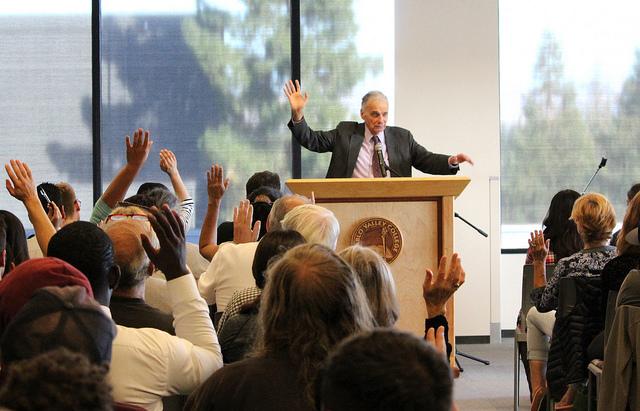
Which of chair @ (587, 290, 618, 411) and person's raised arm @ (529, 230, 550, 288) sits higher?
person's raised arm @ (529, 230, 550, 288)

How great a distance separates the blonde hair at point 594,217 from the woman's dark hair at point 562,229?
867 mm

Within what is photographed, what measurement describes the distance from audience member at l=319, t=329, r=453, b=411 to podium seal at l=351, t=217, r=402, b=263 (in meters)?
3.34

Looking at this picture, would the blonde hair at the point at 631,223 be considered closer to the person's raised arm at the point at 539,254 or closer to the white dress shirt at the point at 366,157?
the person's raised arm at the point at 539,254

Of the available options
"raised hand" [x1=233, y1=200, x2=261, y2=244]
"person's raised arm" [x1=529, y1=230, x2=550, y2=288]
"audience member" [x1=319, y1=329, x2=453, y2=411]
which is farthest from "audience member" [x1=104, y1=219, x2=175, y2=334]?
"person's raised arm" [x1=529, y1=230, x2=550, y2=288]

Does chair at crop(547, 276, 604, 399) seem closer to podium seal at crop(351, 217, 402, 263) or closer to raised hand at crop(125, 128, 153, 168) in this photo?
podium seal at crop(351, 217, 402, 263)

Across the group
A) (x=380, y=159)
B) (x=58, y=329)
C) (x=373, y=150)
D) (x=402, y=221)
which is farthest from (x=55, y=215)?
(x=58, y=329)

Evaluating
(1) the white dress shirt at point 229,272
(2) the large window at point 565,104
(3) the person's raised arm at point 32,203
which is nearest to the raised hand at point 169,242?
(3) the person's raised arm at point 32,203

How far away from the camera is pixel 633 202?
423 centimetres

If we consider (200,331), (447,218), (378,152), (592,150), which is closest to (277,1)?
(592,150)

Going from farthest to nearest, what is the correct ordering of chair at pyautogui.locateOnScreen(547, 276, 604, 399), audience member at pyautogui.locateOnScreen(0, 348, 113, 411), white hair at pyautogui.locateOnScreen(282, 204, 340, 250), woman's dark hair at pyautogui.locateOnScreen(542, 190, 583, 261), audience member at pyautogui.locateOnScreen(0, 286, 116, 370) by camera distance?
woman's dark hair at pyautogui.locateOnScreen(542, 190, 583, 261) < chair at pyautogui.locateOnScreen(547, 276, 604, 399) < white hair at pyautogui.locateOnScreen(282, 204, 340, 250) < audience member at pyautogui.locateOnScreen(0, 286, 116, 370) < audience member at pyautogui.locateOnScreen(0, 348, 113, 411)

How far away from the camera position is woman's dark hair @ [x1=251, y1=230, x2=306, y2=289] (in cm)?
283

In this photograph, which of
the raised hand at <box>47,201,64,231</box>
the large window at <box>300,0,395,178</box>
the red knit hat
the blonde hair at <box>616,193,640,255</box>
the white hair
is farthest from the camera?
the large window at <box>300,0,395,178</box>

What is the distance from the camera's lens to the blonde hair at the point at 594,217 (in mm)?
4840

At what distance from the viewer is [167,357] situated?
2.25 metres
